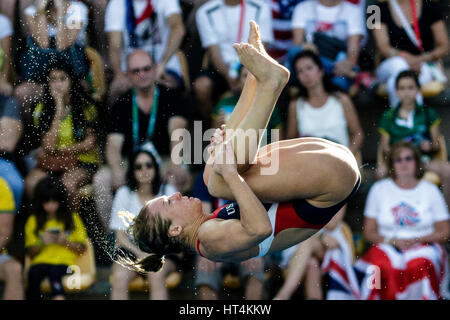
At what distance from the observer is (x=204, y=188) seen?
18.8 feet

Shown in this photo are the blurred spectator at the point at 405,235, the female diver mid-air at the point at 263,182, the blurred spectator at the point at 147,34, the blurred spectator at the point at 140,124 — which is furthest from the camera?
the blurred spectator at the point at 147,34

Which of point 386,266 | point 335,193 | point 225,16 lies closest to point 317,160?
point 335,193

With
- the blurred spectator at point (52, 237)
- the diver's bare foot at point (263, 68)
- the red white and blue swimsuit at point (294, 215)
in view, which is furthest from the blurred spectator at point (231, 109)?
the diver's bare foot at point (263, 68)

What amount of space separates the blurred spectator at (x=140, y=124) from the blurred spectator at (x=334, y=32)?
3.46 ft

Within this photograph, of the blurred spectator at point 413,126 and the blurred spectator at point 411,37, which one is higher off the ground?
the blurred spectator at point 411,37

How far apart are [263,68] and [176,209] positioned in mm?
897

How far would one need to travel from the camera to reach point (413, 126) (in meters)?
5.87

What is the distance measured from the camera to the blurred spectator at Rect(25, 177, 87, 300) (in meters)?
5.64

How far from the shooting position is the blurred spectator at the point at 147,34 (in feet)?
19.7

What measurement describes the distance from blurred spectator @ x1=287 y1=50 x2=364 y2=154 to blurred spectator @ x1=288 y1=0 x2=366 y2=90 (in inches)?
4.5

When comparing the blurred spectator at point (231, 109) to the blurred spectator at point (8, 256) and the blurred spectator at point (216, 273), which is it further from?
the blurred spectator at point (8, 256)

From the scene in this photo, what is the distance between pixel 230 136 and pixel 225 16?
2516mm

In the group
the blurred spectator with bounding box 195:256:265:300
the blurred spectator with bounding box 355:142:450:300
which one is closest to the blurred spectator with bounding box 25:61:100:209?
the blurred spectator with bounding box 195:256:265:300

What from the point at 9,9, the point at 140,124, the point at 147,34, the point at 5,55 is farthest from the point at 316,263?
the point at 9,9
